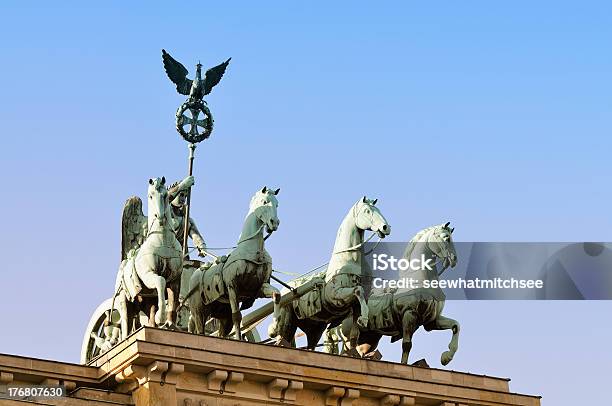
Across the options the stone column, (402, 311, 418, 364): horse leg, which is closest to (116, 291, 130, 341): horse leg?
the stone column

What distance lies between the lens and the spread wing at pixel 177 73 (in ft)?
115

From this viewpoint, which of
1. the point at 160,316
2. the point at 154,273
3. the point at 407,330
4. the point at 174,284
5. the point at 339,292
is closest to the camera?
the point at 160,316

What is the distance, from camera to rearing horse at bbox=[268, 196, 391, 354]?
32531 mm

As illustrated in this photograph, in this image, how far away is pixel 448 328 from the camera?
108 feet

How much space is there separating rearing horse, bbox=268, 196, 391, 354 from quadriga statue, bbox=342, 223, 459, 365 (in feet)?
A: 1.38

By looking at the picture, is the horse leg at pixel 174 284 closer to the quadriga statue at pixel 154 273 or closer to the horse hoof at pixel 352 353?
the quadriga statue at pixel 154 273

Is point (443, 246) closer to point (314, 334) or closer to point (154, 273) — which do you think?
point (314, 334)

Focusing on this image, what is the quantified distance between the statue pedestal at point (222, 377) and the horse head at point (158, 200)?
222 centimetres

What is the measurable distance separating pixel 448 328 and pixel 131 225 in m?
5.75

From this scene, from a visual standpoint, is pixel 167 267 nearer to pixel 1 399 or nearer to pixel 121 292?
pixel 121 292

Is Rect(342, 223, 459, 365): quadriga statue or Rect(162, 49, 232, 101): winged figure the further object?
Rect(162, 49, 232, 101): winged figure

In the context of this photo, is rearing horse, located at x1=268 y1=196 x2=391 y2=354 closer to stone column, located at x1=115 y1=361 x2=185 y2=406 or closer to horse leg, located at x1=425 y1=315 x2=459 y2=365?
horse leg, located at x1=425 y1=315 x2=459 y2=365

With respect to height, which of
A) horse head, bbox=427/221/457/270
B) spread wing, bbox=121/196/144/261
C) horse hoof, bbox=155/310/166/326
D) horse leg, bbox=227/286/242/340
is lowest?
horse hoof, bbox=155/310/166/326

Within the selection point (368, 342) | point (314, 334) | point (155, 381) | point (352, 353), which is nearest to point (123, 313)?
point (155, 381)
